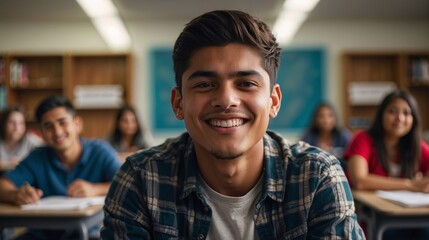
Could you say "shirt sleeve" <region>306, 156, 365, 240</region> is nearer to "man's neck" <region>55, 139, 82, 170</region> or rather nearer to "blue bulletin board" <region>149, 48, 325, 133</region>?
"man's neck" <region>55, 139, 82, 170</region>

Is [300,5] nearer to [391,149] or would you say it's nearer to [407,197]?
[391,149]

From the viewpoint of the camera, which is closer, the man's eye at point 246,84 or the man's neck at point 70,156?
the man's eye at point 246,84

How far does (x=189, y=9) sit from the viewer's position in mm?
5488

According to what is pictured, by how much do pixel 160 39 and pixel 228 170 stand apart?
5.17 meters

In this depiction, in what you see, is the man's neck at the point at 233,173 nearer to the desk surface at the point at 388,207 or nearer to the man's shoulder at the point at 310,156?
the man's shoulder at the point at 310,156

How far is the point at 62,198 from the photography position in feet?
7.20

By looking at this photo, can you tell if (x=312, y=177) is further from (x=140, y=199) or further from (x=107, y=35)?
(x=107, y=35)

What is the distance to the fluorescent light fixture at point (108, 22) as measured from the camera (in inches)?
184

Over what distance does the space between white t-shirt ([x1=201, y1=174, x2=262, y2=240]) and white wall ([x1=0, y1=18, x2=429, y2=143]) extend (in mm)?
5008

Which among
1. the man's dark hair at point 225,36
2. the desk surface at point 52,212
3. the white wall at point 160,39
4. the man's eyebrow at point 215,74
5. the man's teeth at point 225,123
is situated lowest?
the desk surface at point 52,212

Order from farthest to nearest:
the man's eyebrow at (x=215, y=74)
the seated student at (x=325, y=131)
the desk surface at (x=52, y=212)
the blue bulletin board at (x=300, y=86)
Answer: the blue bulletin board at (x=300, y=86) < the seated student at (x=325, y=131) < the desk surface at (x=52, y=212) < the man's eyebrow at (x=215, y=74)

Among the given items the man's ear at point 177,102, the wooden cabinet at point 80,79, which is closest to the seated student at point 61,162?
the man's ear at point 177,102

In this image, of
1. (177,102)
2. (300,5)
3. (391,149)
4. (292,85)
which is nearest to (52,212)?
(177,102)

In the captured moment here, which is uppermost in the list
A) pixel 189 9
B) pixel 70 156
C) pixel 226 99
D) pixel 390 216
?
pixel 189 9
